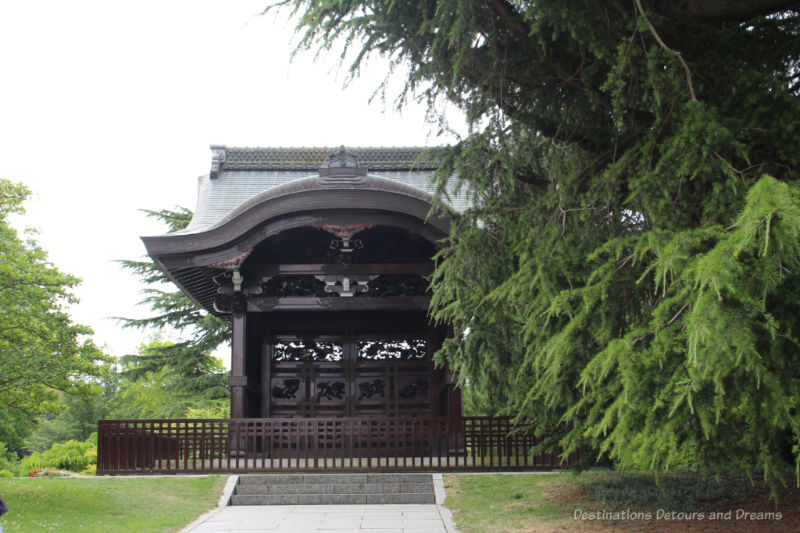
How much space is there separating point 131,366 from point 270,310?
43.4 feet

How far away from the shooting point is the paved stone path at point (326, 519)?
7.43 metres

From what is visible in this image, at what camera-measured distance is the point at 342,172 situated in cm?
1070

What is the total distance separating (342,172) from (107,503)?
565 cm

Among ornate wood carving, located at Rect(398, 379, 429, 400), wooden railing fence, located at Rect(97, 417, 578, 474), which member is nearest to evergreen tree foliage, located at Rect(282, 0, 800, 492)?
wooden railing fence, located at Rect(97, 417, 578, 474)

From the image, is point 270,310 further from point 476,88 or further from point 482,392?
point 476,88

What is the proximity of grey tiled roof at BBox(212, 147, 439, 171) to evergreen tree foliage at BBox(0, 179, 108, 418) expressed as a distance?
657 cm

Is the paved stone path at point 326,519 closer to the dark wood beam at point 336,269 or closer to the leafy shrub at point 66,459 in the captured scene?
the dark wood beam at point 336,269

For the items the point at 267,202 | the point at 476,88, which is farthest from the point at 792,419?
the point at 267,202

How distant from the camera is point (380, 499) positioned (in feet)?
30.7

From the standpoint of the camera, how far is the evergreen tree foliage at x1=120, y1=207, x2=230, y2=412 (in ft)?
74.3

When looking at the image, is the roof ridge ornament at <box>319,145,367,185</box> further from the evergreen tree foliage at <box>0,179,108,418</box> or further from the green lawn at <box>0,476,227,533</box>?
the green lawn at <box>0,476,227,533</box>

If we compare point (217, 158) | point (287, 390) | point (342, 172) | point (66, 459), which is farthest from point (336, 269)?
point (66, 459)

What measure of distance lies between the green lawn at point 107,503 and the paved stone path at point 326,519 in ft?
1.26

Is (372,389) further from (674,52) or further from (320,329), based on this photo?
(674,52)
